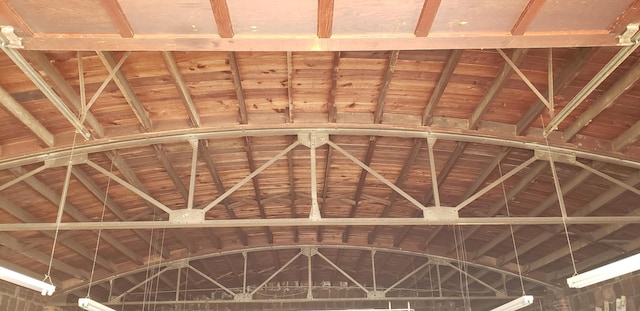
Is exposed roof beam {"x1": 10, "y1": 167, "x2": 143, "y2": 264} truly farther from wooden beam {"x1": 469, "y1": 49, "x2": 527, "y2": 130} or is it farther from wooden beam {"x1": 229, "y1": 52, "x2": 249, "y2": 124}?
wooden beam {"x1": 469, "y1": 49, "x2": 527, "y2": 130}

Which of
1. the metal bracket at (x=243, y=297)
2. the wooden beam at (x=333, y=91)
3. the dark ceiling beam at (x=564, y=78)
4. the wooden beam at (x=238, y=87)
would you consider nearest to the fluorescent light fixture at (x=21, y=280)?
the wooden beam at (x=238, y=87)

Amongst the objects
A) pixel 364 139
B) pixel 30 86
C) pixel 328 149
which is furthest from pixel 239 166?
pixel 30 86

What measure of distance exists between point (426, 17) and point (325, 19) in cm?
65

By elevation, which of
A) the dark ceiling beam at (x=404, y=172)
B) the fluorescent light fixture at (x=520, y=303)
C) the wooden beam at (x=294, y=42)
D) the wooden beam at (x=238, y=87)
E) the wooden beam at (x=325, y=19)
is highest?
the wooden beam at (x=238, y=87)

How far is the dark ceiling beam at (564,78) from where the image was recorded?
4.96m

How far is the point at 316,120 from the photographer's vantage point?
653 cm

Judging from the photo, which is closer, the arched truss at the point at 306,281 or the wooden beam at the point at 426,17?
the wooden beam at the point at 426,17

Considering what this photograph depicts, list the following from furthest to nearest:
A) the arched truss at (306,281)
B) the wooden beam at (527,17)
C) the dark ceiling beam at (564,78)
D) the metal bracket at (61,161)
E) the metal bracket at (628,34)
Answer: the arched truss at (306,281)
the metal bracket at (61,161)
the dark ceiling beam at (564,78)
the metal bracket at (628,34)
the wooden beam at (527,17)

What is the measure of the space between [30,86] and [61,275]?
702cm

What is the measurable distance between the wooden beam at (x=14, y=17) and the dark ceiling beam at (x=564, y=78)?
4919mm

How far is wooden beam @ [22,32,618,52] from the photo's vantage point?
3240 millimetres

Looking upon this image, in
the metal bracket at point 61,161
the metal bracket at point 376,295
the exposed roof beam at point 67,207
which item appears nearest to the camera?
the metal bracket at point 61,161

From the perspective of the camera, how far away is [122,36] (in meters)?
3.22

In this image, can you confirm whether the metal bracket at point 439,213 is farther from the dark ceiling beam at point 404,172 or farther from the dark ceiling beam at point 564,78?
the dark ceiling beam at point 564,78
